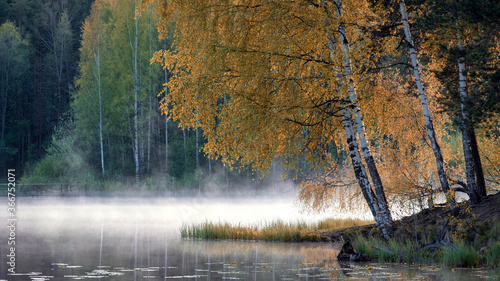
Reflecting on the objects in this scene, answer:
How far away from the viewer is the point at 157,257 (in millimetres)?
12961

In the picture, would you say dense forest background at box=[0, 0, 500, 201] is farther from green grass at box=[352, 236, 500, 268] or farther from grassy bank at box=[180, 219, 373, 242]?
green grass at box=[352, 236, 500, 268]

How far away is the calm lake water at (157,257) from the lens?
408 inches

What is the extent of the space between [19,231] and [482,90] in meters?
13.4

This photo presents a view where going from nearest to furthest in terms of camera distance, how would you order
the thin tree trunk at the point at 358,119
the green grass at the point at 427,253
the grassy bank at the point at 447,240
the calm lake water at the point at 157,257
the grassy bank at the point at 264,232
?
the calm lake water at the point at 157,257 < the green grass at the point at 427,253 < the grassy bank at the point at 447,240 < the thin tree trunk at the point at 358,119 < the grassy bank at the point at 264,232

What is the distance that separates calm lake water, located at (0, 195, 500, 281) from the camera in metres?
10.4

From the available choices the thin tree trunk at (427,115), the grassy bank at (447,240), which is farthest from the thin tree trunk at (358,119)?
the thin tree trunk at (427,115)

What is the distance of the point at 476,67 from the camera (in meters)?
12.6

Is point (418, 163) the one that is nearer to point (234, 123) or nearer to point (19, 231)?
point (234, 123)

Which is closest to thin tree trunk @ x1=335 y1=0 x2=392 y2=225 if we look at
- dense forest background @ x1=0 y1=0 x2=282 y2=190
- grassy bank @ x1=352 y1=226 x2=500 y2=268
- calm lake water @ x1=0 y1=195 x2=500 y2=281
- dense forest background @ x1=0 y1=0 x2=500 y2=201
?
dense forest background @ x1=0 y1=0 x2=500 y2=201

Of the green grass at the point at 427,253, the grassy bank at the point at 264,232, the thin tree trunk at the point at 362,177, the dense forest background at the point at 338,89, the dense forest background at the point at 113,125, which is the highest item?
the dense forest background at the point at 113,125

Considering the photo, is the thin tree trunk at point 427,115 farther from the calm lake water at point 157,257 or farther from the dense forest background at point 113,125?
the dense forest background at point 113,125

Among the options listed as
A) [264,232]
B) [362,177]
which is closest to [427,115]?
[362,177]

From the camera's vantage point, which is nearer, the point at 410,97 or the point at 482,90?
the point at 482,90

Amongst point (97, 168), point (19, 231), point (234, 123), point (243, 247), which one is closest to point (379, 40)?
point (234, 123)
